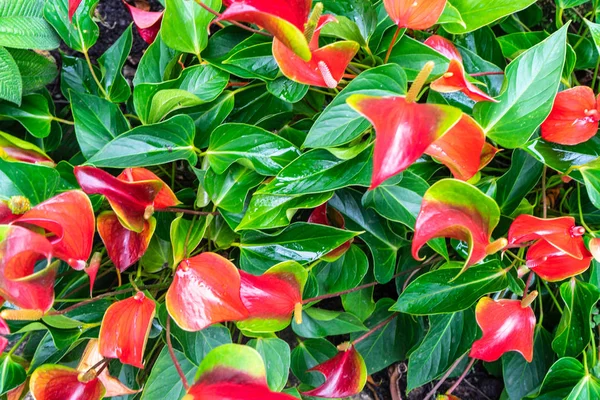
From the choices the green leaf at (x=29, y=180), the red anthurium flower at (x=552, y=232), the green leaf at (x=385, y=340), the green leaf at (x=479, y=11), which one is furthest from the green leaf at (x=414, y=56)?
the green leaf at (x=29, y=180)

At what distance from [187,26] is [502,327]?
2.50 feet

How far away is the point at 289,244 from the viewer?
35.9 inches

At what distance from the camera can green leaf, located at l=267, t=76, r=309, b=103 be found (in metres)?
0.88

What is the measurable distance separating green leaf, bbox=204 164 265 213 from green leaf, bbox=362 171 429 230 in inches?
8.5

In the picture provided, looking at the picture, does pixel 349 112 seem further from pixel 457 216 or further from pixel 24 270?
pixel 24 270

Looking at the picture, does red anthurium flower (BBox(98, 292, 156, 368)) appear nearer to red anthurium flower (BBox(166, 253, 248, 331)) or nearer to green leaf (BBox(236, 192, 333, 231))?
red anthurium flower (BBox(166, 253, 248, 331))

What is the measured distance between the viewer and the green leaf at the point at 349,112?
76 cm

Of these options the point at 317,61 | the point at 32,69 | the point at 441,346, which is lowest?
→ the point at 441,346

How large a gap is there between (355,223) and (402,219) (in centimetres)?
13

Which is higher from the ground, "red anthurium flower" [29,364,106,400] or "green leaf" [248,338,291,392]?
"red anthurium flower" [29,364,106,400]

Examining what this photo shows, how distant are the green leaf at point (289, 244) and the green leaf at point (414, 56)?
1.00ft

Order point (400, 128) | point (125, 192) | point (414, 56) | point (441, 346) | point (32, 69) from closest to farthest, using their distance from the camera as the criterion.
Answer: point (400, 128), point (125, 192), point (414, 56), point (441, 346), point (32, 69)

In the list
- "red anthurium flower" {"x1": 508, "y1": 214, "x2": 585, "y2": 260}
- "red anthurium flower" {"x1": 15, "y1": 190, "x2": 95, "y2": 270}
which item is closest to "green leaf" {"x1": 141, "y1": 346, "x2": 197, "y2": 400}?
"red anthurium flower" {"x1": 15, "y1": 190, "x2": 95, "y2": 270}

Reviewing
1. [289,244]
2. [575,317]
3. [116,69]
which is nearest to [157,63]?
[116,69]
